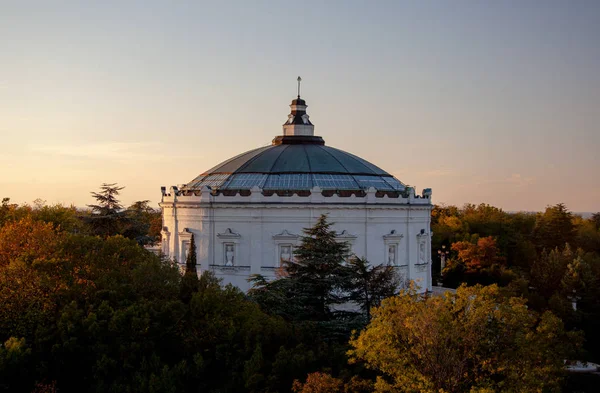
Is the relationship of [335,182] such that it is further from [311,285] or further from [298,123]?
[311,285]

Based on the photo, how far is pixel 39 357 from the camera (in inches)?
1240

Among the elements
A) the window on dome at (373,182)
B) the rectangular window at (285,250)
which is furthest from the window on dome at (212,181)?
the window on dome at (373,182)

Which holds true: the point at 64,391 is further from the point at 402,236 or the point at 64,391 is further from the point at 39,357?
the point at 402,236

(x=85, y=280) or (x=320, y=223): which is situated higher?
(x=320, y=223)

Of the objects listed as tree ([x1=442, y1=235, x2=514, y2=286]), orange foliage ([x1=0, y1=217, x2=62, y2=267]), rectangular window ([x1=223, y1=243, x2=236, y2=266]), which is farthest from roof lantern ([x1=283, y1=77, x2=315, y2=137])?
orange foliage ([x1=0, y1=217, x2=62, y2=267])

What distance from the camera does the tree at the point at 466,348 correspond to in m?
26.4

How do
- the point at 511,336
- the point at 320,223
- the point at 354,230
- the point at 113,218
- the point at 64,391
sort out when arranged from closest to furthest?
the point at 511,336, the point at 64,391, the point at 320,223, the point at 354,230, the point at 113,218

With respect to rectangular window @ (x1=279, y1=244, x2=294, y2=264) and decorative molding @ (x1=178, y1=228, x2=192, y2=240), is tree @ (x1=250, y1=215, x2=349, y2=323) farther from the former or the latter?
decorative molding @ (x1=178, y1=228, x2=192, y2=240)

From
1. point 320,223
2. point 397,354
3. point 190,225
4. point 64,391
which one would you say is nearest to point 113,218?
point 190,225

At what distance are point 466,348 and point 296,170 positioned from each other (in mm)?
35678

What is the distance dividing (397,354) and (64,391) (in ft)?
44.5

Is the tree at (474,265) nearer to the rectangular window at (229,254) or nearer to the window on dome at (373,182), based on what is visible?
the window on dome at (373,182)

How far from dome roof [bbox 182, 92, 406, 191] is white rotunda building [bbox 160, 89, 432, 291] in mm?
86

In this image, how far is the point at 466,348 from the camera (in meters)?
26.9
